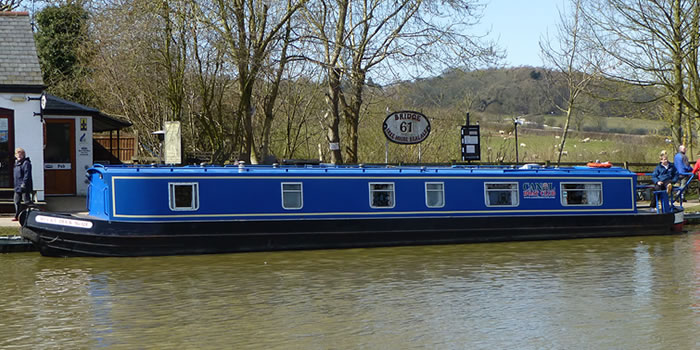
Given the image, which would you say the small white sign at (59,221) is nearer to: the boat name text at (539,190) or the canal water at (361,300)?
the canal water at (361,300)

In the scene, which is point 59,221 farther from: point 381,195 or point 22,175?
point 381,195

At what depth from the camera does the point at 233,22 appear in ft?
74.8

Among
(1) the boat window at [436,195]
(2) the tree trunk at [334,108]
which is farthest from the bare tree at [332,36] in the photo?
(1) the boat window at [436,195]

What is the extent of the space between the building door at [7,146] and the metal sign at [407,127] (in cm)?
976

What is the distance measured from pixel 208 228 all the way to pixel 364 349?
25.1 feet

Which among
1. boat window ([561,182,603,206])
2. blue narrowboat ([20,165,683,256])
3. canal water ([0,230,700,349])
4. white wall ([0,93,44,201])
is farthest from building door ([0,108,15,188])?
boat window ([561,182,603,206])

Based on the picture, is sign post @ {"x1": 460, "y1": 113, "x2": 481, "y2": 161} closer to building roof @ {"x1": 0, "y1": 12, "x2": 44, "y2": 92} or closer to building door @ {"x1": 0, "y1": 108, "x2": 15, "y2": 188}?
building roof @ {"x1": 0, "y1": 12, "x2": 44, "y2": 92}

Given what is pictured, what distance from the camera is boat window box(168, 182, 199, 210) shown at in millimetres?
17062

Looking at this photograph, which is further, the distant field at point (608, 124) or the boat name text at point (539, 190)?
the distant field at point (608, 124)

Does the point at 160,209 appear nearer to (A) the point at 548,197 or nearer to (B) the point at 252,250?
(B) the point at 252,250

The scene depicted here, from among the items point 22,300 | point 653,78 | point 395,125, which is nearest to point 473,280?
point 22,300

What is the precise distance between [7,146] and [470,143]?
460 inches

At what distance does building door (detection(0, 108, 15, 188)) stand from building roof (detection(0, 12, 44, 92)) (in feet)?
2.05

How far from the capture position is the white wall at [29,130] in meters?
19.8
